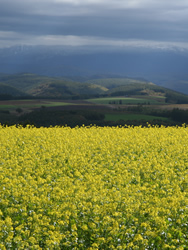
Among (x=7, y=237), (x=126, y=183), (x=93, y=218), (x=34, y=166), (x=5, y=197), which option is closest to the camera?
(x=7, y=237)

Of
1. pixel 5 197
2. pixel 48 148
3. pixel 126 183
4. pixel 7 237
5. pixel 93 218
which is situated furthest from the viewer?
pixel 48 148

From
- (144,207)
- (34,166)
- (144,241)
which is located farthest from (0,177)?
(144,241)

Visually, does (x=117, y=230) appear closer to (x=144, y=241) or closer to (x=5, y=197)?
(x=144, y=241)

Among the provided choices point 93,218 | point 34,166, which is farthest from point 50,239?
point 34,166

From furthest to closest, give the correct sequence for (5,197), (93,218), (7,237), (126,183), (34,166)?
(34,166) < (126,183) < (5,197) < (93,218) < (7,237)

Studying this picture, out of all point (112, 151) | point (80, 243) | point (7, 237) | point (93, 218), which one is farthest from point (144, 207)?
point (112, 151)

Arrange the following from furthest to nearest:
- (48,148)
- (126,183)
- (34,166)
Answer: (48,148), (34,166), (126,183)

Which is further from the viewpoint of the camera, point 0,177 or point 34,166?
point 34,166

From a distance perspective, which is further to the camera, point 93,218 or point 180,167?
point 180,167

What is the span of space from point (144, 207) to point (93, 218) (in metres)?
1.90

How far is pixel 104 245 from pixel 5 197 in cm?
463

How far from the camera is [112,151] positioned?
22750mm

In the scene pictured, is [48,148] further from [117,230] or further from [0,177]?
[117,230]

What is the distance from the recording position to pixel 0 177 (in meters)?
16.0
